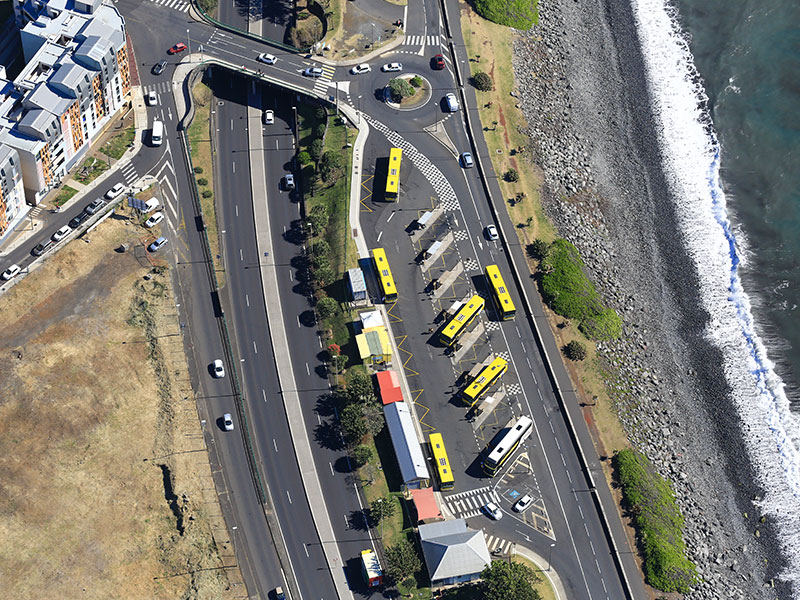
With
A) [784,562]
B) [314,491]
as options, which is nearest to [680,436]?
[784,562]

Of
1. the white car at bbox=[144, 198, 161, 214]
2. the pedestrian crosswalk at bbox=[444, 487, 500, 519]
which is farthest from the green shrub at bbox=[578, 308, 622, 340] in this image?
the white car at bbox=[144, 198, 161, 214]

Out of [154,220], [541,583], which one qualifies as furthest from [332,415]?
[154,220]

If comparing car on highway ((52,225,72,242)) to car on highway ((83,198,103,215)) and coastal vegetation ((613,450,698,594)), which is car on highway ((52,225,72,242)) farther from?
coastal vegetation ((613,450,698,594))

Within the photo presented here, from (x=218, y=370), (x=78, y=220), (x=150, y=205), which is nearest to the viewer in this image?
(x=218, y=370)

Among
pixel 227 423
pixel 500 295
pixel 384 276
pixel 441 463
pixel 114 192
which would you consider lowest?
pixel 441 463

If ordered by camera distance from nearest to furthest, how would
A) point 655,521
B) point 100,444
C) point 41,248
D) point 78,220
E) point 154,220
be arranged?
point 100,444
point 655,521
point 41,248
point 78,220
point 154,220

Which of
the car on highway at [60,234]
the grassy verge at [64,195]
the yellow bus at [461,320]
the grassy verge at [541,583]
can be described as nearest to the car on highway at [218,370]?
the yellow bus at [461,320]

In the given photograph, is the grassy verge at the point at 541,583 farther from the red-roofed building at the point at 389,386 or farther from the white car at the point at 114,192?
the white car at the point at 114,192

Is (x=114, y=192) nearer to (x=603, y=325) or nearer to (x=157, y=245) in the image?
(x=157, y=245)

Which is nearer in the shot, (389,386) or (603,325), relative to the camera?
(389,386)
